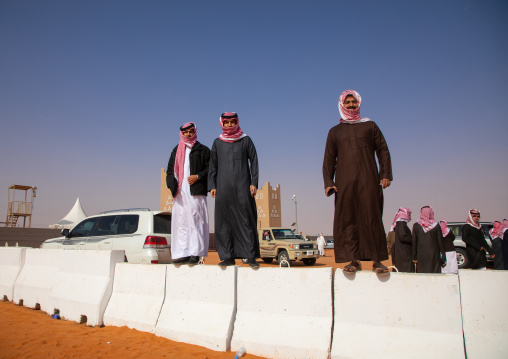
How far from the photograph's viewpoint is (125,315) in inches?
183

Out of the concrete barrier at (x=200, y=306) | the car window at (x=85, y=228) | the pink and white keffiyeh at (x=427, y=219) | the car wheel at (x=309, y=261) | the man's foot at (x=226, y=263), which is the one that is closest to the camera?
the concrete barrier at (x=200, y=306)

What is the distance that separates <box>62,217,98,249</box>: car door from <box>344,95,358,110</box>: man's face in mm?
6395

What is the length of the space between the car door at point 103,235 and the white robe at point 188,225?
2976mm

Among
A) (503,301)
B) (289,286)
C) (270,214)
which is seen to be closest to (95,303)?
(289,286)

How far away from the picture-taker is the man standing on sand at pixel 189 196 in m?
4.79


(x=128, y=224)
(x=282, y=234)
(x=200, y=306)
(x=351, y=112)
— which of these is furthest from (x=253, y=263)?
(x=282, y=234)

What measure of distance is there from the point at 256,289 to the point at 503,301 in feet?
7.04

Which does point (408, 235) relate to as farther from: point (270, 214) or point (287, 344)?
point (270, 214)

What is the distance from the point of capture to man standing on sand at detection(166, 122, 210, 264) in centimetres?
479

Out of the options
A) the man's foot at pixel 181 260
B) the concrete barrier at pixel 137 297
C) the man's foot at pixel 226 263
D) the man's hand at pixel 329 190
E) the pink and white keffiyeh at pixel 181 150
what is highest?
the pink and white keffiyeh at pixel 181 150

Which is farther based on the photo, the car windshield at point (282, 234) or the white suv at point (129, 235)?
the car windshield at point (282, 234)

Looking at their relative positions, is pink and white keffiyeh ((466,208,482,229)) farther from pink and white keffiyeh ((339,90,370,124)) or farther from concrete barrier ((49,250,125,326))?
concrete barrier ((49,250,125,326))

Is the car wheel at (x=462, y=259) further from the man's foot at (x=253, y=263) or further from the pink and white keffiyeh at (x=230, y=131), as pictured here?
the pink and white keffiyeh at (x=230, y=131)

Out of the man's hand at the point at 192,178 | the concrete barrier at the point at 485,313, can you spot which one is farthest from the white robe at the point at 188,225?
the concrete barrier at the point at 485,313
